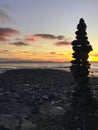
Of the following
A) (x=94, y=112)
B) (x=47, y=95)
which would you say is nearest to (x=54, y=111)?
(x=94, y=112)

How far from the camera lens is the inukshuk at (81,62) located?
79.0ft

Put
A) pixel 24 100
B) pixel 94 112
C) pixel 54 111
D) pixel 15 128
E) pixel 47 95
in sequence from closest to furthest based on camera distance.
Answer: pixel 15 128, pixel 94 112, pixel 54 111, pixel 24 100, pixel 47 95

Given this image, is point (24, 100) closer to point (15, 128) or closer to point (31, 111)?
point (31, 111)

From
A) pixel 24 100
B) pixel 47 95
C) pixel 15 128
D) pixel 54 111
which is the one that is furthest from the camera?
pixel 47 95

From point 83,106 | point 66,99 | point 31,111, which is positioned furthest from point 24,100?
point 83,106

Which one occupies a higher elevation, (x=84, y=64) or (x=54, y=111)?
(x=84, y=64)

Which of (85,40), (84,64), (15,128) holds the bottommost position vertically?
(15,128)

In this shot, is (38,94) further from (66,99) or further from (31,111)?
(31,111)

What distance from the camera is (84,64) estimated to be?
80.0ft

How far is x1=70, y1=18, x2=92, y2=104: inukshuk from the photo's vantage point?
24.1 meters

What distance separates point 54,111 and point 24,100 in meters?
9.03

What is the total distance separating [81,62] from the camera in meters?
24.4

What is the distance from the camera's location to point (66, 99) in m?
36.4

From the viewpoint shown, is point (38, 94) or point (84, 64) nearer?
point (84, 64)
